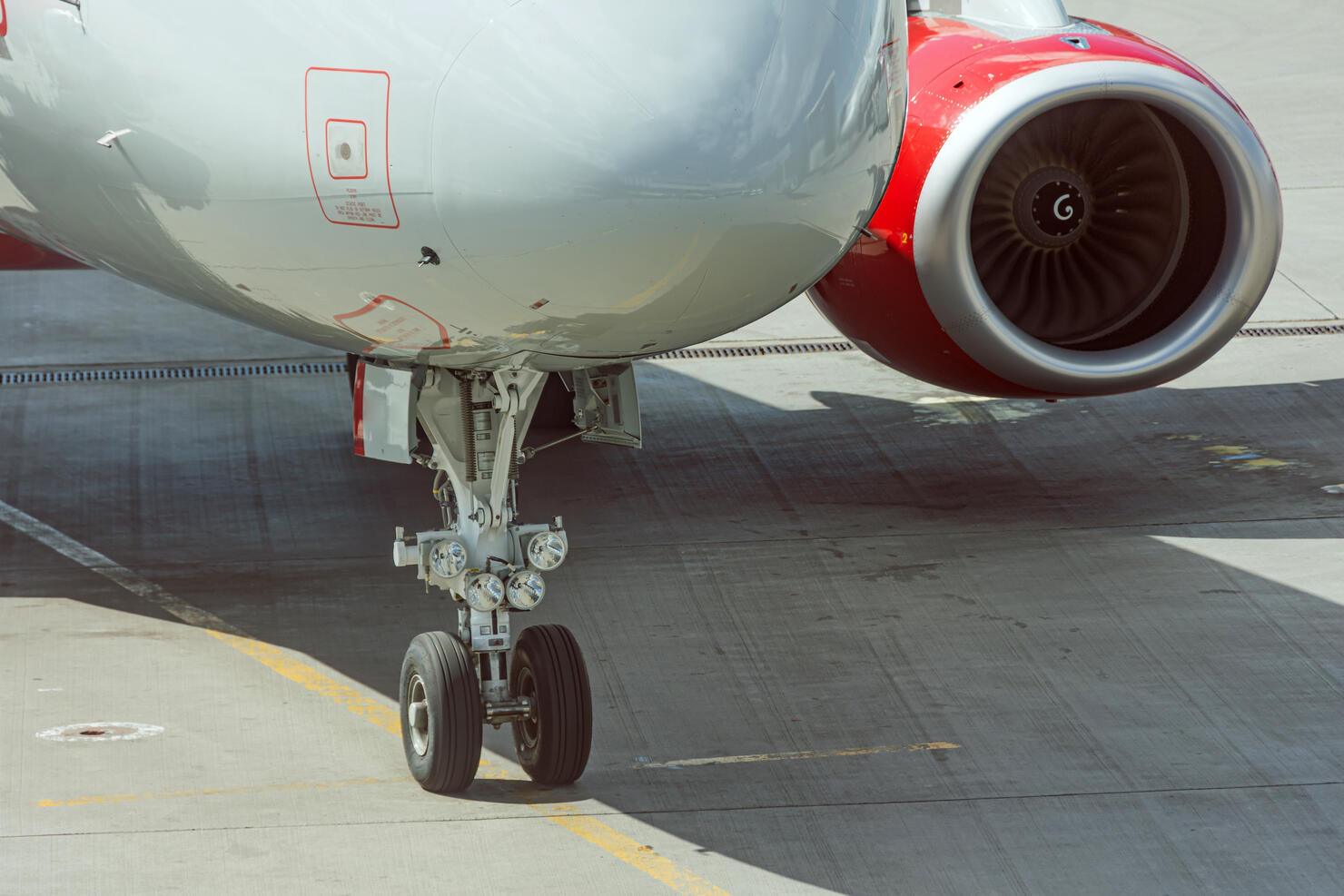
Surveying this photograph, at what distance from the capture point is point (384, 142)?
475 cm

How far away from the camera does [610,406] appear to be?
6.15 meters

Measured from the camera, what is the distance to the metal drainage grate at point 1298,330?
12.2 m

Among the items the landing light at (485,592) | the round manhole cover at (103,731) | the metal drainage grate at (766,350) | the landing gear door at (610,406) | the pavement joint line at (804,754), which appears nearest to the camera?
the landing light at (485,592)

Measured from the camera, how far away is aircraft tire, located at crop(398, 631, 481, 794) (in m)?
5.99

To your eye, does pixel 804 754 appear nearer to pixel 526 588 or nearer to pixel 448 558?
pixel 526 588

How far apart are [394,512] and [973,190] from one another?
10.5 ft

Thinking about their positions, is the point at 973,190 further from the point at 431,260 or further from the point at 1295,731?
the point at 431,260

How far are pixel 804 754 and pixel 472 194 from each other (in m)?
2.65

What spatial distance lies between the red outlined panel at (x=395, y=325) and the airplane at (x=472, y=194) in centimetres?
1

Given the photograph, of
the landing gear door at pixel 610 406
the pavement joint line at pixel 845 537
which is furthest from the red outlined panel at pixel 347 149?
the pavement joint line at pixel 845 537

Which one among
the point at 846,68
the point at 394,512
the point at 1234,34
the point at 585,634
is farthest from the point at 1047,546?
the point at 1234,34

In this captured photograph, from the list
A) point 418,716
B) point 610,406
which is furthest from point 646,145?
point 418,716

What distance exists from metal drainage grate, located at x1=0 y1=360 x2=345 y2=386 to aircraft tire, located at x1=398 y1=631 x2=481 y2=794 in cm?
556

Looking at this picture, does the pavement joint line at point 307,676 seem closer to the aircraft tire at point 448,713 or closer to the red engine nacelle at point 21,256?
the aircraft tire at point 448,713
